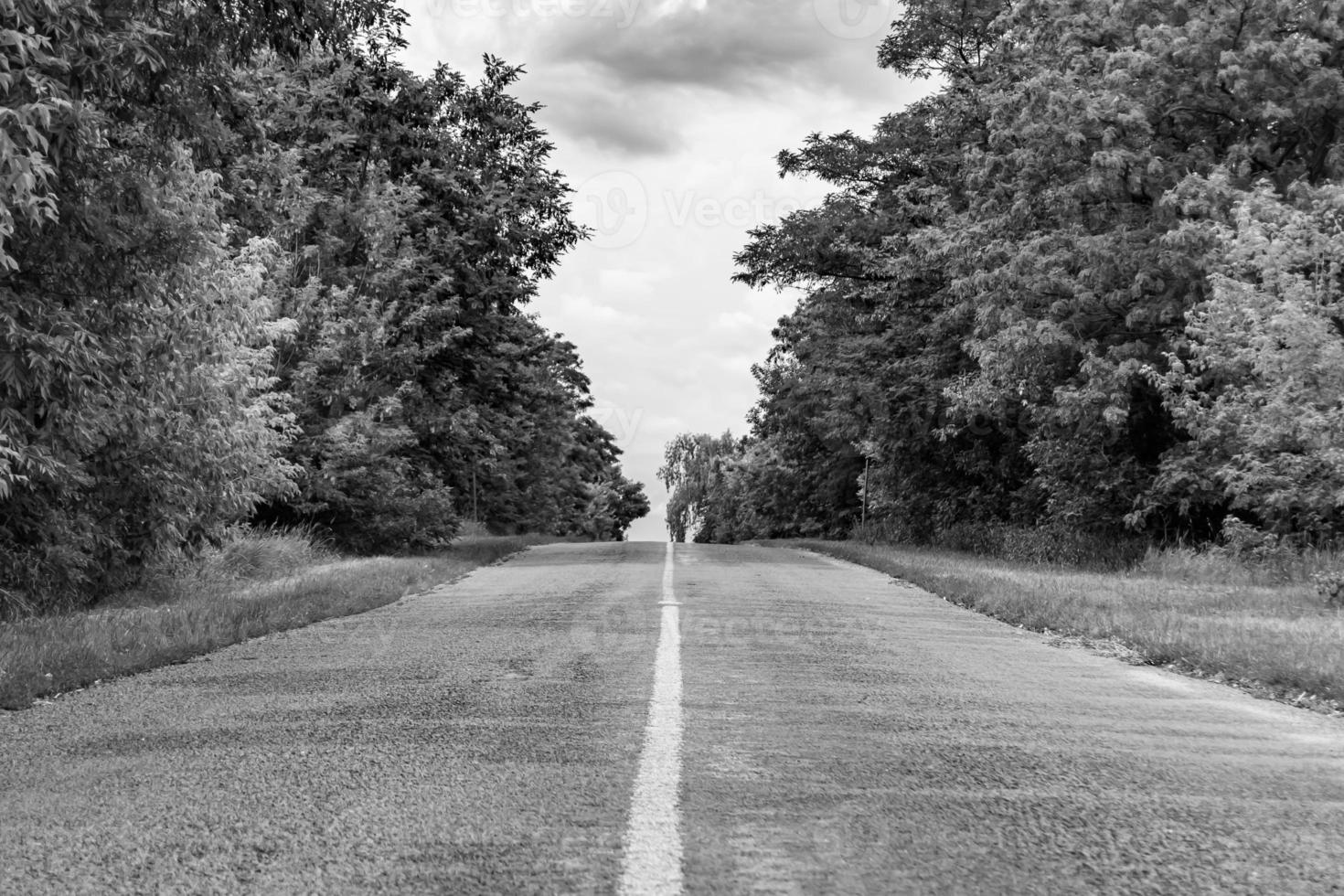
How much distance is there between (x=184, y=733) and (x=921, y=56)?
30402 mm

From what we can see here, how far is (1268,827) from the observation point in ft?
14.2

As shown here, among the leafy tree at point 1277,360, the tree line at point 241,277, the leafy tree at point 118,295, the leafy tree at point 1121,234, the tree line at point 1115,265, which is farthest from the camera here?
the leafy tree at point 1121,234

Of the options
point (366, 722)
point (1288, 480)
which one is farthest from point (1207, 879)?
point (1288, 480)

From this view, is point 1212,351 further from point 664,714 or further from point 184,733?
point 184,733

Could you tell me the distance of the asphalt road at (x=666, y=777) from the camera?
3738 mm

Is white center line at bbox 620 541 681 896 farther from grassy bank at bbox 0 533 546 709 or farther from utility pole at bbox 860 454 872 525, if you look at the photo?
utility pole at bbox 860 454 872 525

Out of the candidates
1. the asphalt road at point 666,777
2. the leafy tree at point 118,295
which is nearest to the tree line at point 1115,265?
the asphalt road at point 666,777

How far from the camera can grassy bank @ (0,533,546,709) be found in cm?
834

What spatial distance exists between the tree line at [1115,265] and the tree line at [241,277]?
31.6ft

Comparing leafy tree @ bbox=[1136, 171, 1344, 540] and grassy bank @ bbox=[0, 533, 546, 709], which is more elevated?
leafy tree @ bbox=[1136, 171, 1344, 540]

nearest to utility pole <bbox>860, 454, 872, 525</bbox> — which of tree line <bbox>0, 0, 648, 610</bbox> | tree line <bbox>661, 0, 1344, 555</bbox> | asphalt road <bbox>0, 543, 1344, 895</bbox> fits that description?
tree line <bbox>661, 0, 1344, 555</bbox>

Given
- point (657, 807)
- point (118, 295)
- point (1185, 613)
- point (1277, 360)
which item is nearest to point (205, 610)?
point (118, 295)

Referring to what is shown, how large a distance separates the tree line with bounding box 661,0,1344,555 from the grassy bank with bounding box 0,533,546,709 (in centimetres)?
1170

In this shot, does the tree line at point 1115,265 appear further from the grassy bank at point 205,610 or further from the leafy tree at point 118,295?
the leafy tree at point 118,295
